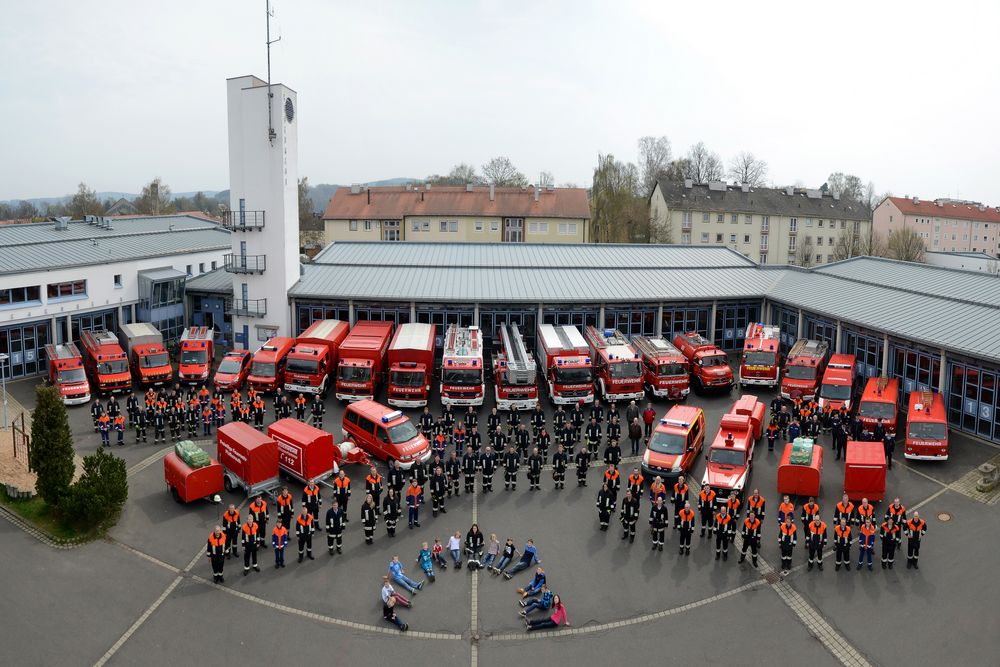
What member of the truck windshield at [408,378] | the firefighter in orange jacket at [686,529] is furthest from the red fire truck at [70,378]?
the firefighter in orange jacket at [686,529]

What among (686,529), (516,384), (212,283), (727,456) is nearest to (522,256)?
(516,384)

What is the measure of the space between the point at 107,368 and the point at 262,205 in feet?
36.1

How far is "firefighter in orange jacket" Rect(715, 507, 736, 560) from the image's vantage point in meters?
18.7

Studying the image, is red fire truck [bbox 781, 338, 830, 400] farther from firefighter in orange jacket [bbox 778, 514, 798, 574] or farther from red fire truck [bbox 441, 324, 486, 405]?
A: firefighter in orange jacket [bbox 778, 514, 798, 574]

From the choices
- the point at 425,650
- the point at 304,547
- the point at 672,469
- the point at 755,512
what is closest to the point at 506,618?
the point at 425,650

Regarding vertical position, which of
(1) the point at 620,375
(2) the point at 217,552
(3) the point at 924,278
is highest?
(3) the point at 924,278

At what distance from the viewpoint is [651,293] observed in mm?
40000

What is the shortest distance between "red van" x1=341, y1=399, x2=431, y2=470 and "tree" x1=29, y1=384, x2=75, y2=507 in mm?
8557

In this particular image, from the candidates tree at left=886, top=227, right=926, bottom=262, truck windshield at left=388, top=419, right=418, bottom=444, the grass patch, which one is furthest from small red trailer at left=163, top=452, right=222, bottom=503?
tree at left=886, top=227, right=926, bottom=262

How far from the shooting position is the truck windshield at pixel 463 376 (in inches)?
1205

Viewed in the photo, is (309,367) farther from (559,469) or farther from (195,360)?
(559,469)

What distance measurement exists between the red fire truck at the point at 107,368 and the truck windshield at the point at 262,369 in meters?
5.44

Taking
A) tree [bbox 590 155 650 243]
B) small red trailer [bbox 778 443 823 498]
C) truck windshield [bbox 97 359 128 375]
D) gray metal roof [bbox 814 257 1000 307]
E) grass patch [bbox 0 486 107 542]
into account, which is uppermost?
tree [bbox 590 155 650 243]

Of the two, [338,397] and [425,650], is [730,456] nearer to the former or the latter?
[425,650]
